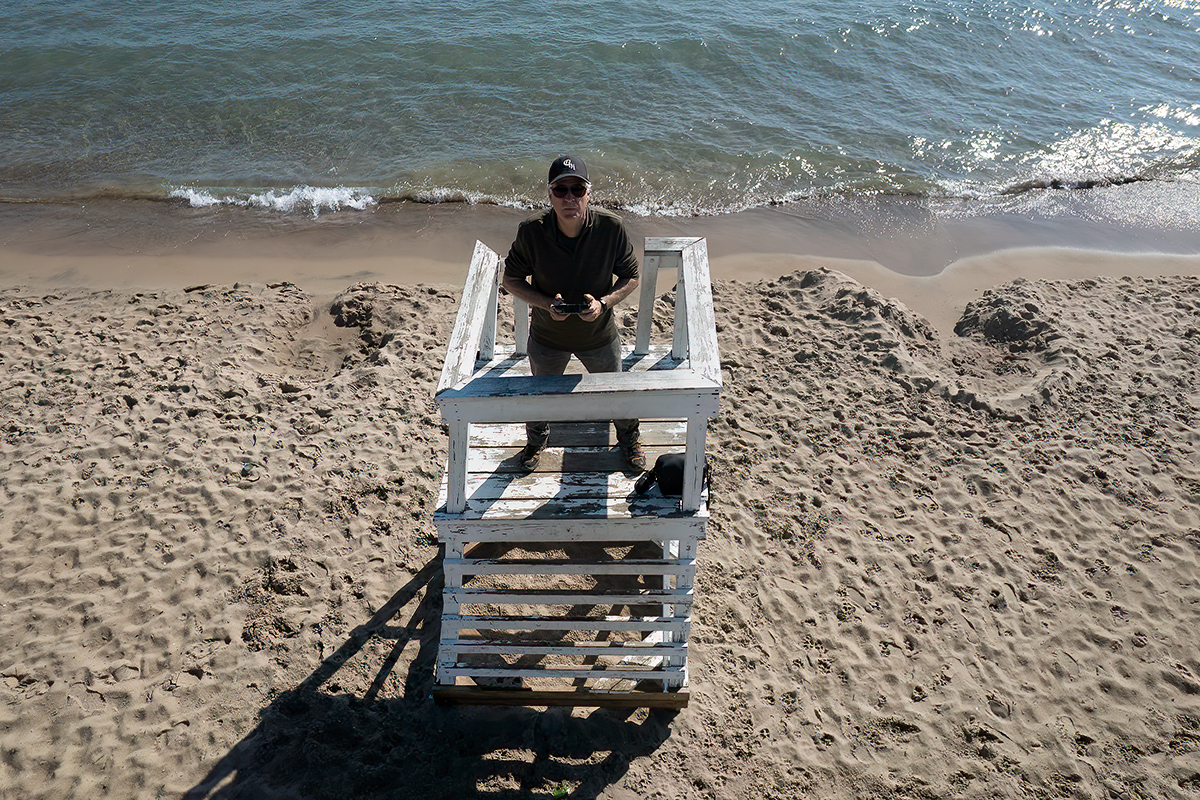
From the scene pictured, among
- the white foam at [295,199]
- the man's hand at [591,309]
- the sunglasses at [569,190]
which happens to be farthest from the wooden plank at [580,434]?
the white foam at [295,199]

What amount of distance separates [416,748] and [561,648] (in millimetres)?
937

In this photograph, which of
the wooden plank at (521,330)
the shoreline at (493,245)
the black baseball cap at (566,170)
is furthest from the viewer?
the shoreline at (493,245)

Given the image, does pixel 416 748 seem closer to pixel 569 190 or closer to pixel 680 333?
pixel 680 333

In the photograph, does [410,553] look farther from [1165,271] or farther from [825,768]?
[1165,271]

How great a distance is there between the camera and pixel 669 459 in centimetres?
348

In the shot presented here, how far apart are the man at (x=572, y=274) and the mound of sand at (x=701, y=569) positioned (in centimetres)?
167

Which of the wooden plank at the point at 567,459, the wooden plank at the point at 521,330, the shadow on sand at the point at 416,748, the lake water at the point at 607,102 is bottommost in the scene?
the shadow on sand at the point at 416,748

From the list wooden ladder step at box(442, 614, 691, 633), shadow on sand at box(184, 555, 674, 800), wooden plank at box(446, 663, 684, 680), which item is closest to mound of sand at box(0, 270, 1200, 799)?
shadow on sand at box(184, 555, 674, 800)

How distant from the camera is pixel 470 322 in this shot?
3.36 m

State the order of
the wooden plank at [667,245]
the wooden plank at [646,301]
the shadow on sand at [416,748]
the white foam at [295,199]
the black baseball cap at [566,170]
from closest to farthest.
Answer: the black baseball cap at [566,170], the shadow on sand at [416,748], the wooden plank at [667,245], the wooden plank at [646,301], the white foam at [295,199]

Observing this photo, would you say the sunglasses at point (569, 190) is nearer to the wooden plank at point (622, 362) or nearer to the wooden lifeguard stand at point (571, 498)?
the wooden lifeguard stand at point (571, 498)

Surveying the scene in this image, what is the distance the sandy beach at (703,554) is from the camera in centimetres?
390

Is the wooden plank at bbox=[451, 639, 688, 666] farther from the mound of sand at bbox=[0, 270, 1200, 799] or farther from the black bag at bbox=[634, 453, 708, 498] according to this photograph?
the black bag at bbox=[634, 453, 708, 498]

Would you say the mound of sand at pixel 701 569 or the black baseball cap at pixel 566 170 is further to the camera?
the mound of sand at pixel 701 569
